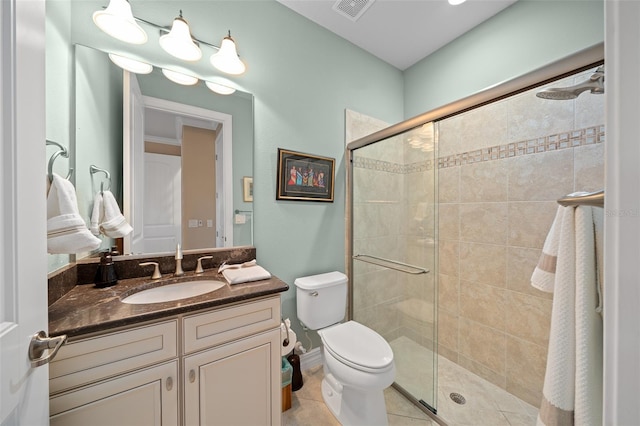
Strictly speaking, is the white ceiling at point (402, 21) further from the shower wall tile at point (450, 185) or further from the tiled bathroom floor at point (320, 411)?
the tiled bathroom floor at point (320, 411)

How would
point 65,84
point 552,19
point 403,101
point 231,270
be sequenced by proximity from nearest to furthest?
point 65,84 < point 231,270 < point 552,19 < point 403,101

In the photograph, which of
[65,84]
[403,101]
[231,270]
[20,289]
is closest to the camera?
[20,289]

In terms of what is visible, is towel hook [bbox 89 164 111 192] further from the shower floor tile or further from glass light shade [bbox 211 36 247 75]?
the shower floor tile

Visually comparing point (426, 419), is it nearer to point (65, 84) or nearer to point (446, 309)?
point (446, 309)

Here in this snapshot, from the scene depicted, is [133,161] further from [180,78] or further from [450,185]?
[450,185]

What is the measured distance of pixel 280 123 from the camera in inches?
66.4

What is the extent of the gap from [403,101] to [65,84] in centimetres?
255

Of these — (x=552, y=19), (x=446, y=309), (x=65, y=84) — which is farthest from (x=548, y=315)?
(x=65, y=84)

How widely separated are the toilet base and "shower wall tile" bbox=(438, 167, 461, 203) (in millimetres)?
1478

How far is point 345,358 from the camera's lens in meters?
1.24

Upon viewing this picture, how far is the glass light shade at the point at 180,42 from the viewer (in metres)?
1.25

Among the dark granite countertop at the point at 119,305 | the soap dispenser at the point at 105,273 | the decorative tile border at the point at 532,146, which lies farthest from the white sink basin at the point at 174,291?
the decorative tile border at the point at 532,146

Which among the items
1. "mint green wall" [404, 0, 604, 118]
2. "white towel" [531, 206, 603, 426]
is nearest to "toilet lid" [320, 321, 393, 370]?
"white towel" [531, 206, 603, 426]

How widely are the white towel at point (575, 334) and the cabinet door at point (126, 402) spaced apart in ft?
4.03
